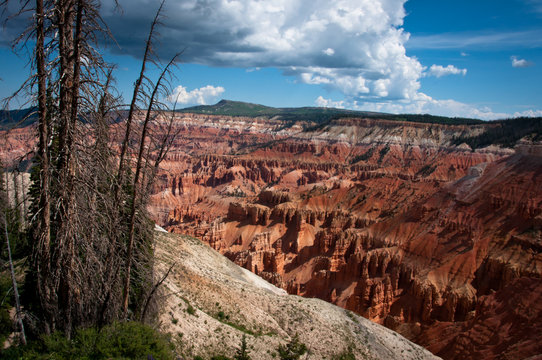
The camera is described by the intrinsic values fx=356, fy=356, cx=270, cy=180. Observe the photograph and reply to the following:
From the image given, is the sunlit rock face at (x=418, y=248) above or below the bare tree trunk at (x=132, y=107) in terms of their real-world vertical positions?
below

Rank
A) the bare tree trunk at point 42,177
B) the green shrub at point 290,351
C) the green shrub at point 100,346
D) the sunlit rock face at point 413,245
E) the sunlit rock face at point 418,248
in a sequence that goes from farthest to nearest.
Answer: the sunlit rock face at point 413,245
the sunlit rock face at point 418,248
the green shrub at point 290,351
the green shrub at point 100,346
the bare tree trunk at point 42,177

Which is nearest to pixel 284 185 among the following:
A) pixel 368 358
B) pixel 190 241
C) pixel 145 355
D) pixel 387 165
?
pixel 387 165

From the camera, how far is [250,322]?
21.6 metres

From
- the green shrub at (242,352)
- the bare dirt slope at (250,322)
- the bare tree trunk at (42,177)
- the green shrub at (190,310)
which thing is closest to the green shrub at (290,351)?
the bare dirt slope at (250,322)

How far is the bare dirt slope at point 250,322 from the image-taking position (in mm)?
17391

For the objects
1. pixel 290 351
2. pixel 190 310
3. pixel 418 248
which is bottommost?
pixel 418 248

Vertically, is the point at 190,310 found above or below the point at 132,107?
below

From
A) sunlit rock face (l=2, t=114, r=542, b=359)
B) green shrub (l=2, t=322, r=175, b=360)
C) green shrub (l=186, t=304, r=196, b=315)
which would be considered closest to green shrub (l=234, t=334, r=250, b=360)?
green shrub (l=186, t=304, r=196, b=315)

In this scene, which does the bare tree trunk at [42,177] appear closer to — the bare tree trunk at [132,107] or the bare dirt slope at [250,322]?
the bare tree trunk at [132,107]

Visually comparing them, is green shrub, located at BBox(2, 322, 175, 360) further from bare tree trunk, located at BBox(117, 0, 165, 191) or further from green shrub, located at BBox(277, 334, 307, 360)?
green shrub, located at BBox(277, 334, 307, 360)

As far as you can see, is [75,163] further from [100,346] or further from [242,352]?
[242,352]

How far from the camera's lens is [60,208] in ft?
27.7

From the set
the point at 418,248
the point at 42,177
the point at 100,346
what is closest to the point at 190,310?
the point at 100,346

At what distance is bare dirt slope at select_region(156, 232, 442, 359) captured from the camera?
17.4m
